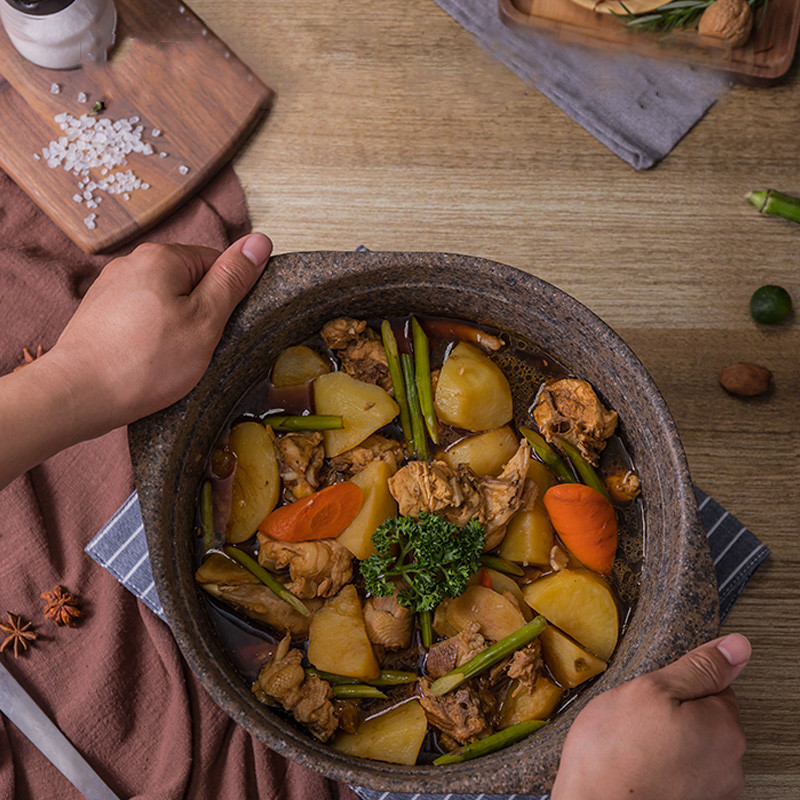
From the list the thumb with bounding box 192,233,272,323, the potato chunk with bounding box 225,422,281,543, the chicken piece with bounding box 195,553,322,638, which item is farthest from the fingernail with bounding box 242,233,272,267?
the chicken piece with bounding box 195,553,322,638

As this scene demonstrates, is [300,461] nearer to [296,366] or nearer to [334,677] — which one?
[296,366]

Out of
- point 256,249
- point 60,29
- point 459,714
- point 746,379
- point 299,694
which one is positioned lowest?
point 746,379

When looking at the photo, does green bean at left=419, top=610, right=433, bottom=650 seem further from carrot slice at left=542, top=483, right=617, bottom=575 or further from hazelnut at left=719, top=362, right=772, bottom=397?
hazelnut at left=719, top=362, right=772, bottom=397

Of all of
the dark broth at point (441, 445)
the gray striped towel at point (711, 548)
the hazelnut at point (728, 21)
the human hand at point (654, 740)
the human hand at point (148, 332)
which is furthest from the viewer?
the hazelnut at point (728, 21)

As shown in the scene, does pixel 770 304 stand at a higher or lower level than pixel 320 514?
lower

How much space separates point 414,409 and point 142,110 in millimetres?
1055

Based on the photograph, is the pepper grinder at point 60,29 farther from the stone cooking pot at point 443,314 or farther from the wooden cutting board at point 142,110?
the stone cooking pot at point 443,314

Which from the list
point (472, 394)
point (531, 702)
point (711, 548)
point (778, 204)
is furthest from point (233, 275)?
point (778, 204)

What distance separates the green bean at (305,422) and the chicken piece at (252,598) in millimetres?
254

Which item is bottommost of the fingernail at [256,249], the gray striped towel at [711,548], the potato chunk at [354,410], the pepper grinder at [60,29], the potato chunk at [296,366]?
the gray striped towel at [711,548]

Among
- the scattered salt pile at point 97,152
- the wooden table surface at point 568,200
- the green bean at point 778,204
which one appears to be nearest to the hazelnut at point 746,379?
the wooden table surface at point 568,200

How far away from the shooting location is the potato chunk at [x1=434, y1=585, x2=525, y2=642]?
129cm

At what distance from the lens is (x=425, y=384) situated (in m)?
1.38

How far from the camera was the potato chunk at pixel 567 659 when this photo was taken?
4.25ft
